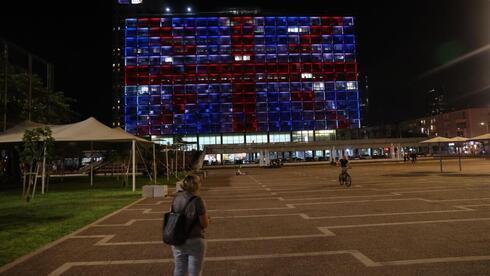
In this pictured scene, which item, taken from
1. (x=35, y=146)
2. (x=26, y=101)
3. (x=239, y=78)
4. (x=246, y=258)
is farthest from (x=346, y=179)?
(x=239, y=78)

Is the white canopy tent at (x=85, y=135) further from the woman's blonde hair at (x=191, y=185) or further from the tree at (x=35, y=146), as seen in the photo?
the woman's blonde hair at (x=191, y=185)

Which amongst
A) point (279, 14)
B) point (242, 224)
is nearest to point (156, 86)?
point (279, 14)

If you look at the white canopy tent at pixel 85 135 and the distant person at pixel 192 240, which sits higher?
the white canopy tent at pixel 85 135

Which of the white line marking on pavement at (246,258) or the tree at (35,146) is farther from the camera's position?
the tree at (35,146)

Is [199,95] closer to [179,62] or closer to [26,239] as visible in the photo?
[179,62]

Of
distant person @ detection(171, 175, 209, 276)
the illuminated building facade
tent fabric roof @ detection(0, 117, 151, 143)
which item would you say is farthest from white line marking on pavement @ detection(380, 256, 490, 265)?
the illuminated building facade

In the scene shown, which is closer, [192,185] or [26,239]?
[192,185]

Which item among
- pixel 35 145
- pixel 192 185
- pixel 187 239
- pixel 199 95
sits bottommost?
pixel 187 239

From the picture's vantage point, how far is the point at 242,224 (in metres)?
10.5

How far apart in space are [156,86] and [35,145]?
98.6 m

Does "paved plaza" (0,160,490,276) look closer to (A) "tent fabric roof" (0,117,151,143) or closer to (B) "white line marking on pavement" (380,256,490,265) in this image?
(B) "white line marking on pavement" (380,256,490,265)

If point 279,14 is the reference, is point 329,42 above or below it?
below

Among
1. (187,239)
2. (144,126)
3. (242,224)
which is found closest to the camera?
(187,239)

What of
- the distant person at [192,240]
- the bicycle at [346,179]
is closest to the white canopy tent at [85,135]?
the bicycle at [346,179]
